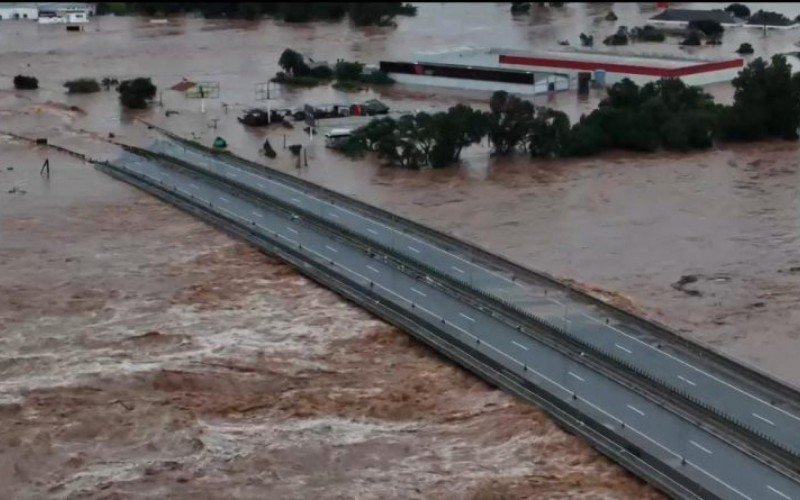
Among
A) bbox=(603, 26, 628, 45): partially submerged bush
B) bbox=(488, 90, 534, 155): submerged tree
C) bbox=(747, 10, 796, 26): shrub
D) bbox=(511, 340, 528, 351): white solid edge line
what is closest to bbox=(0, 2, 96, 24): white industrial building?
bbox=(603, 26, 628, 45): partially submerged bush

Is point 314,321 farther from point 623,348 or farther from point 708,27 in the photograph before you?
point 708,27

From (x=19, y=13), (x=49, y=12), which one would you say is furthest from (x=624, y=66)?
(x=19, y=13)

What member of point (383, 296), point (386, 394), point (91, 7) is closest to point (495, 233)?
point (383, 296)

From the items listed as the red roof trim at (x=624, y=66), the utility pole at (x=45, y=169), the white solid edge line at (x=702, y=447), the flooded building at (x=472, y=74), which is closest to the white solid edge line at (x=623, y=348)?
the white solid edge line at (x=702, y=447)

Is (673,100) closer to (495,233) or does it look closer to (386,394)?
(495,233)

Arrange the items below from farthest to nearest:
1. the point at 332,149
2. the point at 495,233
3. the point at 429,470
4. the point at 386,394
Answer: the point at 332,149, the point at 495,233, the point at 386,394, the point at 429,470

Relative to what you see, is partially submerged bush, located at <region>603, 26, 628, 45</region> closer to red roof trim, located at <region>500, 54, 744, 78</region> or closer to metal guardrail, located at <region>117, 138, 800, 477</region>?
red roof trim, located at <region>500, 54, 744, 78</region>
